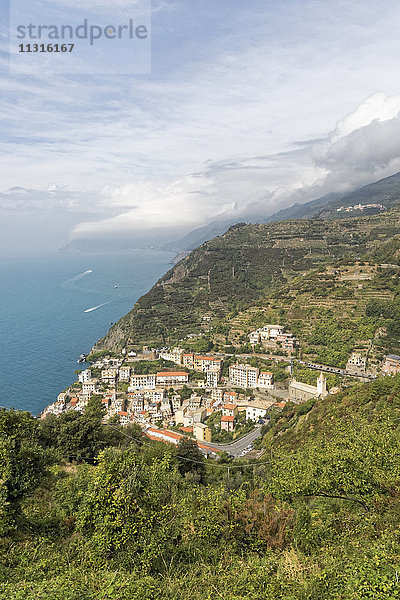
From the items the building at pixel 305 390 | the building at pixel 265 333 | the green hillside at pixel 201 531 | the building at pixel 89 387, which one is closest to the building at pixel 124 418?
the building at pixel 89 387

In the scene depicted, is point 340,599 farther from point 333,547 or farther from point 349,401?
point 349,401

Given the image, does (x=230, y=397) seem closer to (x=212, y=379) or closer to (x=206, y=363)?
(x=212, y=379)

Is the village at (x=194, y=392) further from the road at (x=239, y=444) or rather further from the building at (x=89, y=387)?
the road at (x=239, y=444)

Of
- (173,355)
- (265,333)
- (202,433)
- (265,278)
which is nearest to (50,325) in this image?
(173,355)

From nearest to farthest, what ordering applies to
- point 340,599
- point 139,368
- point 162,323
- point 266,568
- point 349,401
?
point 340,599 → point 266,568 → point 349,401 → point 139,368 → point 162,323

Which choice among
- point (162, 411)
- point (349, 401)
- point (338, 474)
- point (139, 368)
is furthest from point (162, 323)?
point (338, 474)

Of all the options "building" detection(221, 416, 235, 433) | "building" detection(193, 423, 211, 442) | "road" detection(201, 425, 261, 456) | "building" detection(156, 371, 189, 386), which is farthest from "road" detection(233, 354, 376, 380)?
"building" detection(193, 423, 211, 442)
